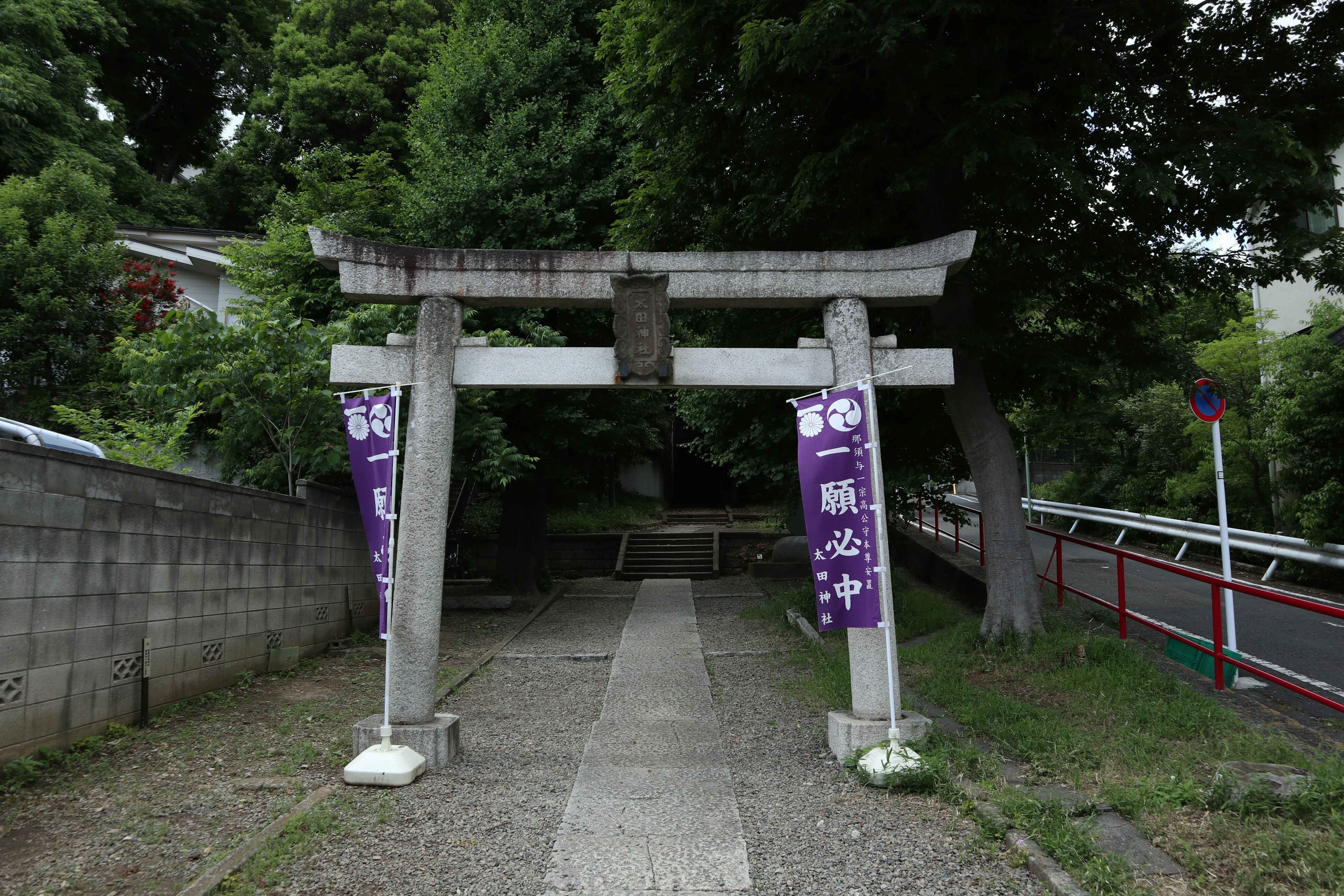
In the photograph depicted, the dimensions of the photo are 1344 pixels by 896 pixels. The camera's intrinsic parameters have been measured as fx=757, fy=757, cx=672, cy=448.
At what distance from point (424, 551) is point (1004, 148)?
5.67 metres

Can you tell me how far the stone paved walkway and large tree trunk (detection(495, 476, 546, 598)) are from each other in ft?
19.4

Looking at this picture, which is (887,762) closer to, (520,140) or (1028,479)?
(520,140)

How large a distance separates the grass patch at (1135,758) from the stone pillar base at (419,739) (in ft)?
12.1

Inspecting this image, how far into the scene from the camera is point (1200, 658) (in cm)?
669

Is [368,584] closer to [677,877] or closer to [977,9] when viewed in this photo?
[677,877]

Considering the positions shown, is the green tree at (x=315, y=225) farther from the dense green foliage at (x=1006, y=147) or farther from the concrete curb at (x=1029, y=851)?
the concrete curb at (x=1029, y=851)

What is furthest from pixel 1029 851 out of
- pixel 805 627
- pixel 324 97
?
pixel 324 97

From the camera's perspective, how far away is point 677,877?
3.72m

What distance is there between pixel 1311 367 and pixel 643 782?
11847 millimetres

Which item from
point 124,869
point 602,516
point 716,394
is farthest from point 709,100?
point 602,516

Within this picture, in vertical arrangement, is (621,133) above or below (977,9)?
above

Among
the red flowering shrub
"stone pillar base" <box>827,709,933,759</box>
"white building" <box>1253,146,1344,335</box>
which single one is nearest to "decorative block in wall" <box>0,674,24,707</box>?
→ "stone pillar base" <box>827,709,933,759</box>

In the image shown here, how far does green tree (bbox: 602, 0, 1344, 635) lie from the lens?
6.41 metres

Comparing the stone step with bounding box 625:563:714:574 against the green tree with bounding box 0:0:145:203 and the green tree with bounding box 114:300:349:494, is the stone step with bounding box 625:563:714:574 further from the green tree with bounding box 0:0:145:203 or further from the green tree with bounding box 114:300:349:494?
the green tree with bounding box 0:0:145:203
